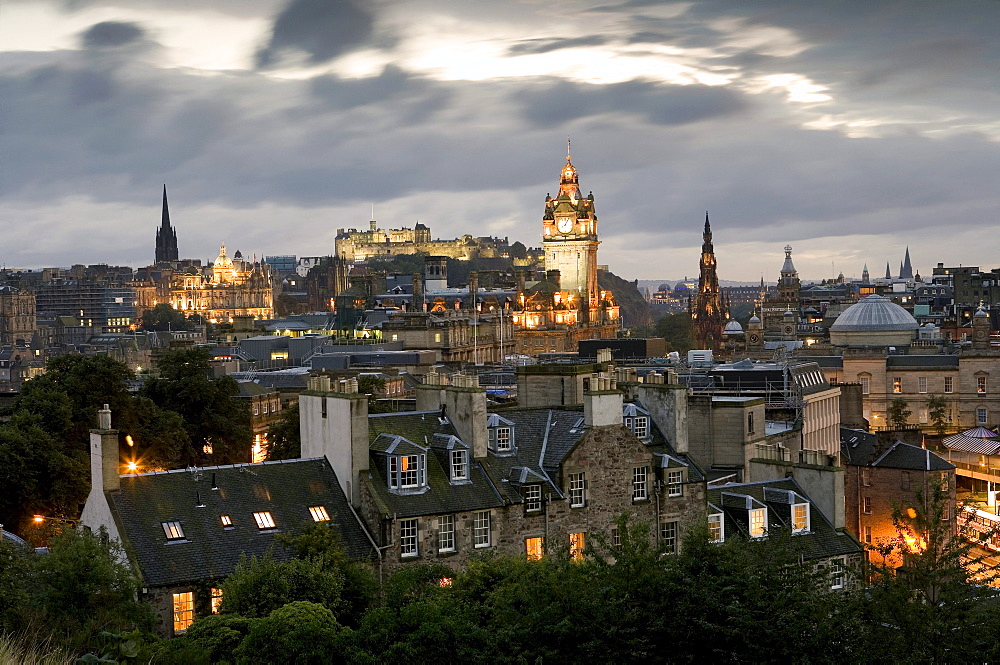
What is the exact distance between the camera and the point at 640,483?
152ft

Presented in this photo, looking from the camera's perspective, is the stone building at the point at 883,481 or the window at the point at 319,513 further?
the stone building at the point at 883,481

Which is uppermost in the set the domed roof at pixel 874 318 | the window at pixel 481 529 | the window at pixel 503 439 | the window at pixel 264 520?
the domed roof at pixel 874 318

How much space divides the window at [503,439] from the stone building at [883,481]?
29.3 metres

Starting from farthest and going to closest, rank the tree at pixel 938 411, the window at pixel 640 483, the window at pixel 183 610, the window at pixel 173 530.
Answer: the tree at pixel 938 411 → the window at pixel 640 483 → the window at pixel 173 530 → the window at pixel 183 610

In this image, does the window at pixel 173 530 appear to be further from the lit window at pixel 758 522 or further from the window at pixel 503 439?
the lit window at pixel 758 522

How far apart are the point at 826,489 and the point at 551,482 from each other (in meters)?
10.4

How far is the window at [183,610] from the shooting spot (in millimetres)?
37812

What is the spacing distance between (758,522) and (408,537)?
12352mm

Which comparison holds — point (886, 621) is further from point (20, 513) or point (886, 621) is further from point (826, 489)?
point (20, 513)

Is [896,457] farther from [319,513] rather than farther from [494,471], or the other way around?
[319,513]

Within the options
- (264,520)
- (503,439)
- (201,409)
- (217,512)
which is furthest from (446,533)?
(201,409)

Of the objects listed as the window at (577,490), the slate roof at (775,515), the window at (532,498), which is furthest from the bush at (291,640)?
the slate roof at (775,515)

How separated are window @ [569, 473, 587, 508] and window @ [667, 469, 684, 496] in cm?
315

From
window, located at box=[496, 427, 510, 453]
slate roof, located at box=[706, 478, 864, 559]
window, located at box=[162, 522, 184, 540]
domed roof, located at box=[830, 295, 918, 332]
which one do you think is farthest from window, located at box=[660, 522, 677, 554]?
domed roof, located at box=[830, 295, 918, 332]
